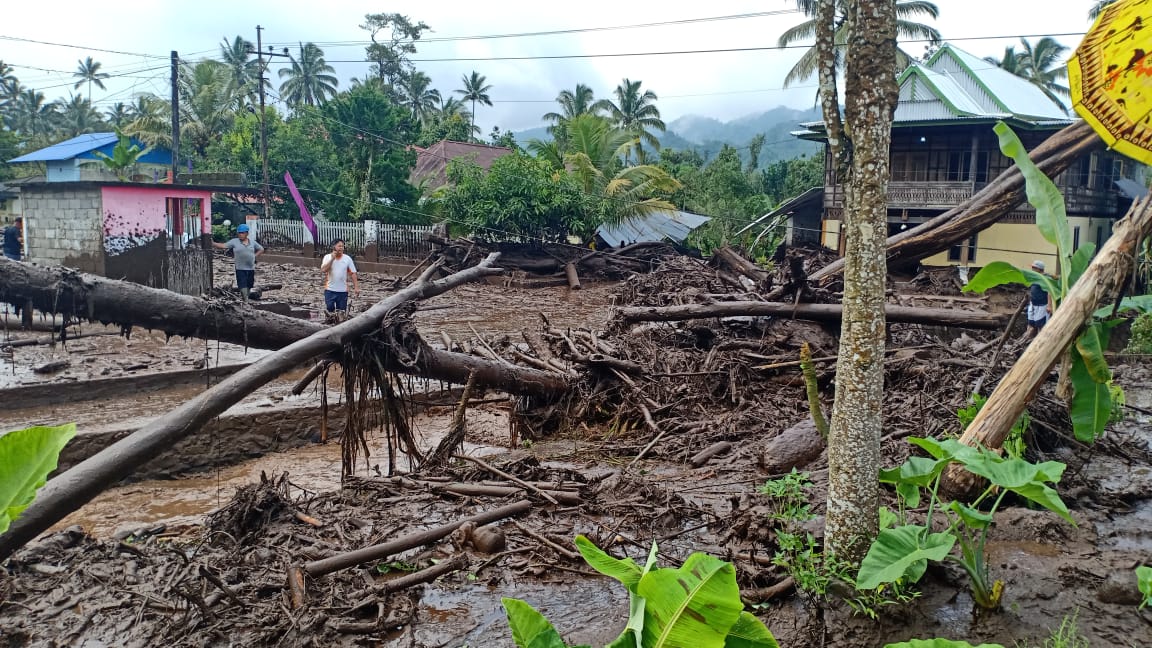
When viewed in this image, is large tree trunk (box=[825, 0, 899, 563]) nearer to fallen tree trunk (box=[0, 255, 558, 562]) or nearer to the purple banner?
fallen tree trunk (box=[0, 255, 558, 562])

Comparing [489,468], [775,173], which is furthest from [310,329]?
[775,173]

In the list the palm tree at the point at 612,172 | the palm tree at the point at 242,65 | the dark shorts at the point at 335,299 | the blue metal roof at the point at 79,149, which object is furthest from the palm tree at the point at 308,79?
the dark shorts at the point at 335,299

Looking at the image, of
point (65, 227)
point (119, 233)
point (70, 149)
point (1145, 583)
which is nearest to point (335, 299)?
point (119, 233)

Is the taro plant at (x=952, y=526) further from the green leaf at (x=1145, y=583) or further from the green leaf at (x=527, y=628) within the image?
the green leaf at (x=527, y=628)

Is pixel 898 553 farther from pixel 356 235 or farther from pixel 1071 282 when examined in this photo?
pixel 356 235

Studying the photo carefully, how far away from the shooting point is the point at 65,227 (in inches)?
736

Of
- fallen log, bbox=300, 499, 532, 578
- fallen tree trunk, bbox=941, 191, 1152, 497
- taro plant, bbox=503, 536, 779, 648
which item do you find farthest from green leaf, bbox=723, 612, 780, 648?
fallen tree trunk, bbox=941, 191, 1152, 497

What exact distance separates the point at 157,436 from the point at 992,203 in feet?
29.5

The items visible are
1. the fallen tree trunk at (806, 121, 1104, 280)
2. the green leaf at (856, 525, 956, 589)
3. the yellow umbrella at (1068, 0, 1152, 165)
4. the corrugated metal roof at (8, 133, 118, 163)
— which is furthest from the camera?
the corrugated metal roof at (8, 133, 118, 163)

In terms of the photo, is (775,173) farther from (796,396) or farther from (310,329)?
(310,329)

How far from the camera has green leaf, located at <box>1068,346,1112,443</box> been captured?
6.09m

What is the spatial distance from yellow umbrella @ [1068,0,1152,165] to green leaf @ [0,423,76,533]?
6.09m

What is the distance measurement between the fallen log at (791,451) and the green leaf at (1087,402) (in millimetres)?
1986

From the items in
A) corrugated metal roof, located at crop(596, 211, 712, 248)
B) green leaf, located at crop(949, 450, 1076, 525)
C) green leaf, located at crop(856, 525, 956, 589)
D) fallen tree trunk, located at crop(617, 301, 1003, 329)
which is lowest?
green leaf, located at crop(856, 525, 956, 589)
